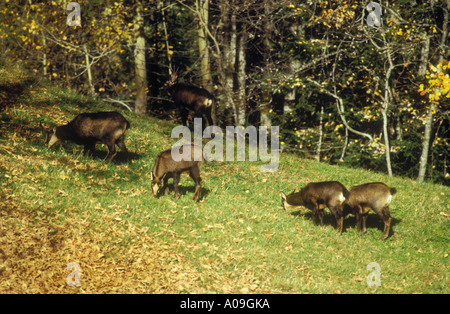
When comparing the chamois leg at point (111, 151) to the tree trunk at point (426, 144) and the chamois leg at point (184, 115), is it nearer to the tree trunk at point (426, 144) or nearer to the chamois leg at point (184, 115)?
the chamois leg at point (184, 115)

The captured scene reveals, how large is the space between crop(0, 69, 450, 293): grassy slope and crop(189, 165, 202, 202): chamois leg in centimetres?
20

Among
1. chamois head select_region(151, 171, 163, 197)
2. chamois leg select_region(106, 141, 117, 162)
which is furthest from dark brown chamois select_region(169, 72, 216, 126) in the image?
chamois head select_region(151, 171, 163, 197)

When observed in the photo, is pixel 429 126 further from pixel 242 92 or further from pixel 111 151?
pixel 111 151

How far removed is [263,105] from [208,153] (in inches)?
362

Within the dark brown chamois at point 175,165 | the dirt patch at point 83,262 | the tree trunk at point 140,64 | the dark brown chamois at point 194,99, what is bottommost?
the dirt patch at point 83,262

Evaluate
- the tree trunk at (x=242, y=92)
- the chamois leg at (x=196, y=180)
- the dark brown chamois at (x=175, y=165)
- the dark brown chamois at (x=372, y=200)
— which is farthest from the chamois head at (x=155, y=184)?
the tree trunk at (x=242, y=92)

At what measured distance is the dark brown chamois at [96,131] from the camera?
12.3 m

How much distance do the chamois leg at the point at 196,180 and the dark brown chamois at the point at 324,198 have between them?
266 centimetres

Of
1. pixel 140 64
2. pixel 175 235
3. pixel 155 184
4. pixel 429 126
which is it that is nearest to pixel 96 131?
pixel 155 184

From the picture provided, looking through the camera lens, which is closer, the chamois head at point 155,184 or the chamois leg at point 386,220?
the chamois leg at point 386,220

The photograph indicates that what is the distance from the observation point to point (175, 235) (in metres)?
9.95

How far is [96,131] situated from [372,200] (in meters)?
7.77

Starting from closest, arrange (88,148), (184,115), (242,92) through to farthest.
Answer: (88,148) < (184,115) < (242,92)
